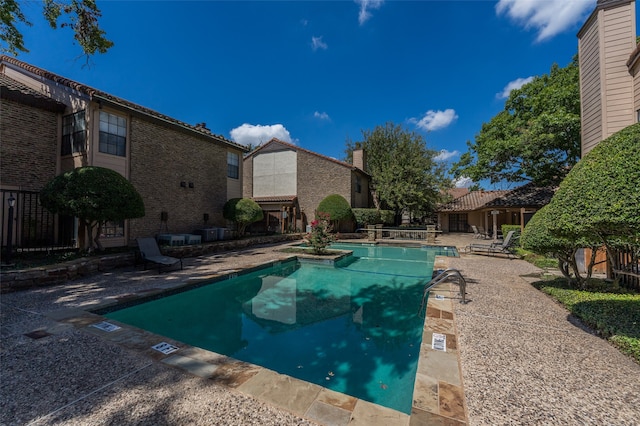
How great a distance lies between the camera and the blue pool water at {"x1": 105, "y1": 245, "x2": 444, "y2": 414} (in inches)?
147

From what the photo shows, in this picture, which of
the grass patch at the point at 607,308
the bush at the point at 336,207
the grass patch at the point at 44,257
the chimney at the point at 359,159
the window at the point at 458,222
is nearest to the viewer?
the grass patch at the point at 607,308

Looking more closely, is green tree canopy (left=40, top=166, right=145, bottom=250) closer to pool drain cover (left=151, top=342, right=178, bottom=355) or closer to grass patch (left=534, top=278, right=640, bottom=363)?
pool drain cover (left=151, top=342, right=178, bottom=355)

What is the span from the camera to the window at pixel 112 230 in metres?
10.7

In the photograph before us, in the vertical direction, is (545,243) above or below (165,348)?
above

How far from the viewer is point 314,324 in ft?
18.2

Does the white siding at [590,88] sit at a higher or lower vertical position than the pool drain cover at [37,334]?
higher

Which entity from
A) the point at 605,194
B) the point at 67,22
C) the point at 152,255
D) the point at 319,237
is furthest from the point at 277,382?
the point at 67,22

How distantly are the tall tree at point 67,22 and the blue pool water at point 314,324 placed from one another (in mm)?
9069

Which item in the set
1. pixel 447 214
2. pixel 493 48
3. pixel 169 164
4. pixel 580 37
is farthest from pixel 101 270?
pixel 447 214

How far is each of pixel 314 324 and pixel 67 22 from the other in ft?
39.5

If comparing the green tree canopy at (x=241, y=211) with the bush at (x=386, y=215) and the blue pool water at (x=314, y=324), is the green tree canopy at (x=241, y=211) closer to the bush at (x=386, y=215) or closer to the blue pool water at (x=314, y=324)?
the blue pool water at (x=314, y=324)

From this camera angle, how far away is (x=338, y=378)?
11.8 feet

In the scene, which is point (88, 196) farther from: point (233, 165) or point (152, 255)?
point (233, 165)

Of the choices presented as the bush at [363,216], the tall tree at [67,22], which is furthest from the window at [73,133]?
the bush at [363,216]
